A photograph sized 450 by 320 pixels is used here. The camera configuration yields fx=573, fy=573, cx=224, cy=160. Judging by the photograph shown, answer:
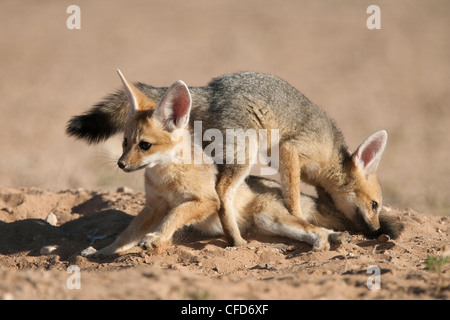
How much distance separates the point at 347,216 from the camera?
24.7 feet

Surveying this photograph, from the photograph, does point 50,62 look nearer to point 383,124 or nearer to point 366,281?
point 383,124

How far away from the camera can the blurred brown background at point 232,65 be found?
12742 millimetres

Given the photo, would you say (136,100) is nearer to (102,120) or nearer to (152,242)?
(102,120)

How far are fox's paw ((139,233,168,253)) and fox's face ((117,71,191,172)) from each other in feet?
2.37

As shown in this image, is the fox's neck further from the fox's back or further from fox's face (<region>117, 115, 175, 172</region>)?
fox's face (<region>117, 115, 175, 172</region>)

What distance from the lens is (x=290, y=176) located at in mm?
7129

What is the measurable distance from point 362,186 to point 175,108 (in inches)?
110

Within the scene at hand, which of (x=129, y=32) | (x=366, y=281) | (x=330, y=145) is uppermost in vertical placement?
(x=129, y=32)

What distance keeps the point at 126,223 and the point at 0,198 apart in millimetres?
1999

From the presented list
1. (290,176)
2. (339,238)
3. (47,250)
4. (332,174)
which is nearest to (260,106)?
(290,176)

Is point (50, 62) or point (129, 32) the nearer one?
point (50, 62)

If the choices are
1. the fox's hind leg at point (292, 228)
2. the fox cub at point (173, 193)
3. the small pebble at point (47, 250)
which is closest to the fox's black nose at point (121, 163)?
the fox cub at point (173, 193)

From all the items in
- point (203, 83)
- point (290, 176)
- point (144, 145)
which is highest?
point (203, 83)

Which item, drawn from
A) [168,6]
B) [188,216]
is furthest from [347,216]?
[168,6]
